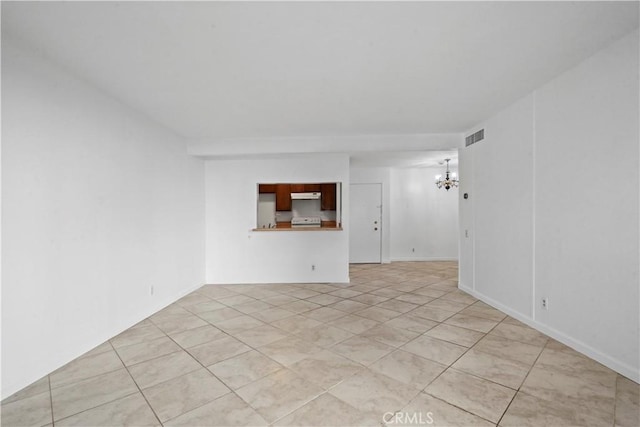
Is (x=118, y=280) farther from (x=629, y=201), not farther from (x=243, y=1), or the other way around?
(x=629, y=201)

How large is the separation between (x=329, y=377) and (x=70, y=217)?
109 inches

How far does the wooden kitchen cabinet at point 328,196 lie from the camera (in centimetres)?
682

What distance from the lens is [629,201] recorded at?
7.14ft

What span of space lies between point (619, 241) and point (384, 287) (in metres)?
3.33

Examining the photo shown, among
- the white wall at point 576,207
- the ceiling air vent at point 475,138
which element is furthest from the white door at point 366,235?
the white wall at point 576,207

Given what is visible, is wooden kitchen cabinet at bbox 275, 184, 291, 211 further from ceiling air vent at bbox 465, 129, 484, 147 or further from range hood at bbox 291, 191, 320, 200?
ceiling air vent at bbox 465, 129, 484, 147

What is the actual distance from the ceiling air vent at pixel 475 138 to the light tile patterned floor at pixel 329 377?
100 inches

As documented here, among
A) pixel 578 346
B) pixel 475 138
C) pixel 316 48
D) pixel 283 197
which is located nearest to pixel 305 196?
pixel 283 197

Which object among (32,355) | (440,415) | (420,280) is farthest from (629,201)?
(32,355)

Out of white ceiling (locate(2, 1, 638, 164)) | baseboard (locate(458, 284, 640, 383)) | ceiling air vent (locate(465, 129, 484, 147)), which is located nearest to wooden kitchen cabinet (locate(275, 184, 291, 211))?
A: white ceiling (locate(2, 1, 638, 164))

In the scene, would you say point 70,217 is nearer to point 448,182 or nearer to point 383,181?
point 383,181

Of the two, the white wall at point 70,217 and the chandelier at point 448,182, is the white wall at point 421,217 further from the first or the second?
the white wall at point 70,217

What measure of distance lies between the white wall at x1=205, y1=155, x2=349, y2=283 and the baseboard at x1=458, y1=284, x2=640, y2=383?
2728 mm

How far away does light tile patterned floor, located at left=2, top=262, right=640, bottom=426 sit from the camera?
1.83 metres
